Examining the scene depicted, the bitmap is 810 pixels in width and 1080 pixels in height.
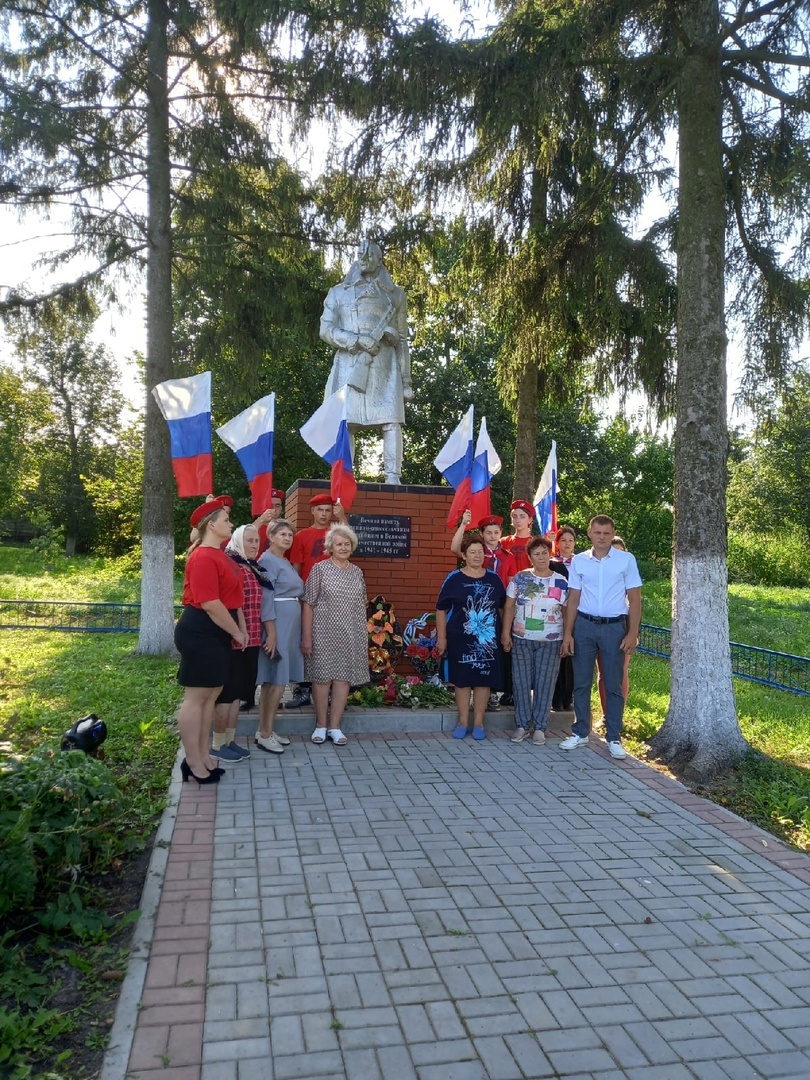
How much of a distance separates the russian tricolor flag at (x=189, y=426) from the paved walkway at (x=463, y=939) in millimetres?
2454

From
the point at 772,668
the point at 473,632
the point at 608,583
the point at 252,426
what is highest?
the point at 252,426

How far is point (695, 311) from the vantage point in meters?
6.40

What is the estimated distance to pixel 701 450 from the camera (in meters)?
6.32

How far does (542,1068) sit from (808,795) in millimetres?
3663

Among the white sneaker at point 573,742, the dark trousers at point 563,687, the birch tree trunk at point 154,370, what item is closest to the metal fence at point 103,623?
the birch tree trunk at point 154,370

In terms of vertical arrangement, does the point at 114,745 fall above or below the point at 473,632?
below

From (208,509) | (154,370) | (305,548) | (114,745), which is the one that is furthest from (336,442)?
(154,370)

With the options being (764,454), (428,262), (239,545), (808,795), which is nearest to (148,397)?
(428,262)

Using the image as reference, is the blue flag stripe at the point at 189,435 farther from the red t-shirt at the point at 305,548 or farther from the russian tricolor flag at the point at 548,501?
the russian tricolor flag at the point at 548,501

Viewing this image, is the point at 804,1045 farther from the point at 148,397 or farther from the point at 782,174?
the point at 148,397

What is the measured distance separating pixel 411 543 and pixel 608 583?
247 centimetres

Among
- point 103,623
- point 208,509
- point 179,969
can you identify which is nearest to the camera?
point 179,969

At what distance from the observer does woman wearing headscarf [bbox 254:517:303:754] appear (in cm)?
601

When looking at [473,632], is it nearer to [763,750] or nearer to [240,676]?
[240,676]
